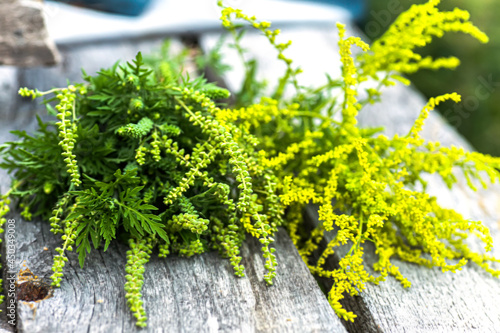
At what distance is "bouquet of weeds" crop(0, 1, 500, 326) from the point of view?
105 centimetres

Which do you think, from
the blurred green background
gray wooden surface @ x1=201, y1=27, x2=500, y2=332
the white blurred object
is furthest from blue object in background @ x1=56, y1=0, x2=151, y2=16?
the blurred green background

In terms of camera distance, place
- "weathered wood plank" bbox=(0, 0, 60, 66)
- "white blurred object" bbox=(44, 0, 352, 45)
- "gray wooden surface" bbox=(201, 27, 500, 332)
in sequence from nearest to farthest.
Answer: "gray wooden surface" bbox=(201, 27, 500, 332) → "weathered wood plank" bbox=(0, 0, 60, 66) → "white blurred object" bbox=(44, 0, 352, 45)

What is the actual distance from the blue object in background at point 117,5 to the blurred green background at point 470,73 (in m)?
1.54

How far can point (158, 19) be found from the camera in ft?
7.61

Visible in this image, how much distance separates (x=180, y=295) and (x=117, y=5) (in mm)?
1770

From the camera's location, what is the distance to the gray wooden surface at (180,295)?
98cm

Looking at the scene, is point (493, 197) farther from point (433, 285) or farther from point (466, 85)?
point (466, 85)

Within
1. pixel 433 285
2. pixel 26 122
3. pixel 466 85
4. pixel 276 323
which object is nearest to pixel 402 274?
pixel 433 285

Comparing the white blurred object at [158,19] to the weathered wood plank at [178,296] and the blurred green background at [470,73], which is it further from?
the weathered wood plank at [178,296]

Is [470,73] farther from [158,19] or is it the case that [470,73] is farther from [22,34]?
[22,34]

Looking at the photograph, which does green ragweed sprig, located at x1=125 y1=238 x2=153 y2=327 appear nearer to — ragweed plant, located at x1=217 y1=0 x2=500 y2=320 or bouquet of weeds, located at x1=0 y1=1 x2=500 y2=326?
bouquet of weeds, located at x1=0 y1=1 x2=500 y2=326

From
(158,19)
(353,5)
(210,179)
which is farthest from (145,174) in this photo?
(353,5)

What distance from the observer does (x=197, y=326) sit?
992 mm

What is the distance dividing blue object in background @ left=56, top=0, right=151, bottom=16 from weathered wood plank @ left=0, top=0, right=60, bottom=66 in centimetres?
70
